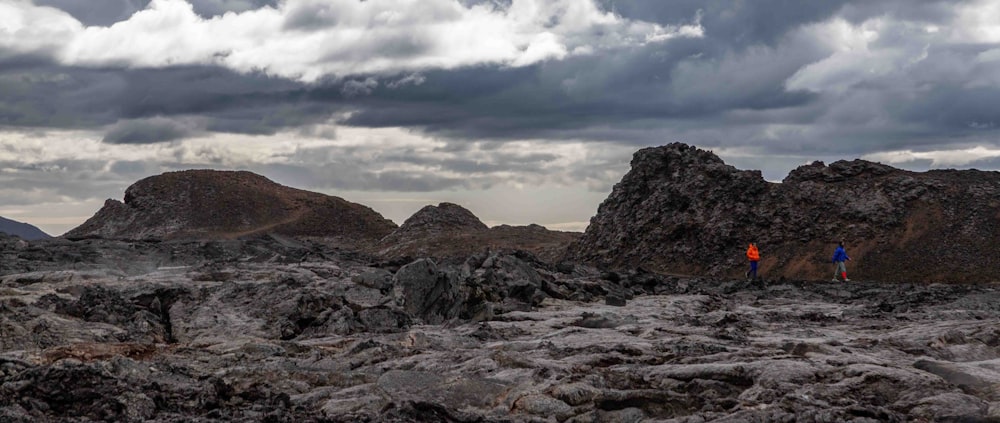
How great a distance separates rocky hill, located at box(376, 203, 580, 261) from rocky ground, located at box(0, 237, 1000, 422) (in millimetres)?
29259

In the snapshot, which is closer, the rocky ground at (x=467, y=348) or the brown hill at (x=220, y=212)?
the rocky ground at (x=467, y=348)

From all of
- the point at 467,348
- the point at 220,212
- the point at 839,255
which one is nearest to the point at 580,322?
the point at 467,348

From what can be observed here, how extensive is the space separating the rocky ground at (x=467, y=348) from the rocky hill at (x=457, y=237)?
29.3 m

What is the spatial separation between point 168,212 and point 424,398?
7705 centimetres

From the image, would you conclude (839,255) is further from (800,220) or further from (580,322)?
(580,322)

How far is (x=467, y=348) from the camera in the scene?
65.1 feet

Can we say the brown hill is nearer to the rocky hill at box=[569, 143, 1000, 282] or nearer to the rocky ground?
the rocky hill at box=[569, 143, 1000, 282]

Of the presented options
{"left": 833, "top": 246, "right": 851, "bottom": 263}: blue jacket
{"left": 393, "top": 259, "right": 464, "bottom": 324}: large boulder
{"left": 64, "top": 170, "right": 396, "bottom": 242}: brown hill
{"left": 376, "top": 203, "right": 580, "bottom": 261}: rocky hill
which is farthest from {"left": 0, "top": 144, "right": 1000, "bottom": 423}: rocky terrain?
{"left": 64, "top": 170, "right": 396, "bottom": 242}: brown hill

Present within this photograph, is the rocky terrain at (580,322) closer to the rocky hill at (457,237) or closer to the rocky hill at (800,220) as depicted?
the rocky hill at (800,220)

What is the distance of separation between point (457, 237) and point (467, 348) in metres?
51.9

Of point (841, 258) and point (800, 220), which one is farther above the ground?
point (800, 220)

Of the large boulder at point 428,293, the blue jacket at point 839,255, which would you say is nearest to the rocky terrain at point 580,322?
the large boulder at point 428,293

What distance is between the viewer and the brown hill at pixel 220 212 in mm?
82625

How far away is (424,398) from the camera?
48.6ft
